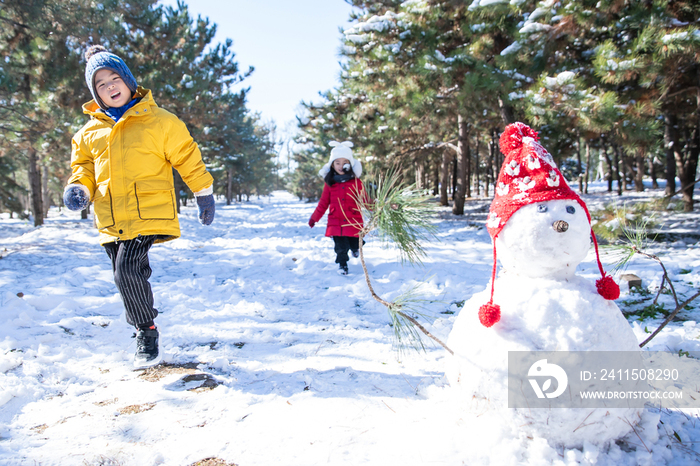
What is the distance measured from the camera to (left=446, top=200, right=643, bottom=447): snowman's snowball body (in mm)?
1363

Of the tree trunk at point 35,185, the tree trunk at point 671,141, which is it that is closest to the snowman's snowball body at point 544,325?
the tree trunk at point 671,141

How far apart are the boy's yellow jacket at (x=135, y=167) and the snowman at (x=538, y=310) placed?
1.95m

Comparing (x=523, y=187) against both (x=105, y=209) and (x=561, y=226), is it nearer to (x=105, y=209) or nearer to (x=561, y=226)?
(x=561, y=226)

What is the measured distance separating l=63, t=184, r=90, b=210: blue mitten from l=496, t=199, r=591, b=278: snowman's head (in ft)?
8.13

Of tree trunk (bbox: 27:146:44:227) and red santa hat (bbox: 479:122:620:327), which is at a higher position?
tree trunk (bbox: 27:146:44:227)

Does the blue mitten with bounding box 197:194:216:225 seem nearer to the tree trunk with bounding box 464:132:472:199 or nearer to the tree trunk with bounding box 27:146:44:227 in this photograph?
the tree trunk with bounding box 464:132:472:199

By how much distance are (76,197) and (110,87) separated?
733mm

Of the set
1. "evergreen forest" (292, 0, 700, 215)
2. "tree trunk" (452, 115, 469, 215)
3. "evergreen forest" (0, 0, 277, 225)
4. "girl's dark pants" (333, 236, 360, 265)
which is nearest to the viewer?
"evergreen forest" (292, 0, 700, 215)

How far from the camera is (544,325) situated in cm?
143

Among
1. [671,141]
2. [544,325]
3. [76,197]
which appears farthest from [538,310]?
[671,141]

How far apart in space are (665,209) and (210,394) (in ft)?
17.2

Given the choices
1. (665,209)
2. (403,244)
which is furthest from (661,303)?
(403,244)

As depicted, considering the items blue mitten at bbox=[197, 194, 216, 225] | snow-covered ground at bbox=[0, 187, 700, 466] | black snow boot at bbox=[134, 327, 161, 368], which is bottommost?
snow-covered ground at bbox=[0, 187, 700, 466]

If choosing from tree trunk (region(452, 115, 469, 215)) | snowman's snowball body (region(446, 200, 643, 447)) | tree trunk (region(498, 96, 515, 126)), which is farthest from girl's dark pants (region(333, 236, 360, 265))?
tree trunk (region(452, 115, 469, 215))
